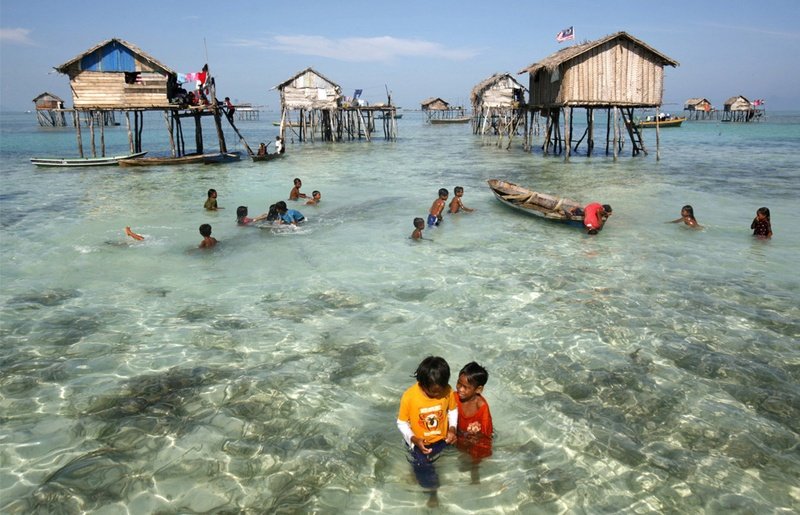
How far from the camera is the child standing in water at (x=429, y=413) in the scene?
398 cm

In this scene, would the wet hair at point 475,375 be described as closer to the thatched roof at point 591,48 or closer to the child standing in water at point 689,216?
the child standing in water at point 689,216

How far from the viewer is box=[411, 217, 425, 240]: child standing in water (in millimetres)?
12420

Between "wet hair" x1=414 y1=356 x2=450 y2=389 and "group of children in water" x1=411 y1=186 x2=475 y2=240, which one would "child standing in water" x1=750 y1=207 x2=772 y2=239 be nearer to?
"group of children in water" x1=411 y1=186 x2=475 y2=240

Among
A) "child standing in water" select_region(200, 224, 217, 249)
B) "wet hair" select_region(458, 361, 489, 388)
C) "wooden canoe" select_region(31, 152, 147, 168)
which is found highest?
"wooden canoe" select_region(31, 152, 147, 168)

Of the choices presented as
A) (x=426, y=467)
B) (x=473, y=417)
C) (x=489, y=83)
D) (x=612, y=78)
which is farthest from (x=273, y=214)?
(x=489, y=83)

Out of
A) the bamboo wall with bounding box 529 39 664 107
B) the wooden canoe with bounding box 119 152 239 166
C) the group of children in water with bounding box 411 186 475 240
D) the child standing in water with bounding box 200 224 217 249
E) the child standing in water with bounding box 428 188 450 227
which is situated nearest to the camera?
the child standing in water with bounding box 200 224 217 249

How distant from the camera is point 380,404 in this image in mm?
5969

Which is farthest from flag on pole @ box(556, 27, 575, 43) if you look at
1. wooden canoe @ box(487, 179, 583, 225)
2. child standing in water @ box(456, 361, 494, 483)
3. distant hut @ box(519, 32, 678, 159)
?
child standing in water @ box(456, 361, 494, 483)

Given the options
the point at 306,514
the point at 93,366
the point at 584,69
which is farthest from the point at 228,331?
the point at 584,69

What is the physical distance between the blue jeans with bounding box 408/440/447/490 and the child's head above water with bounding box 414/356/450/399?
0.70 m

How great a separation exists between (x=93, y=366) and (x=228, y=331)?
1.81 meters

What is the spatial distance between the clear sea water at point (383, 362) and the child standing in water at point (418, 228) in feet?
1.09

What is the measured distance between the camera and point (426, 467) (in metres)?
4.64

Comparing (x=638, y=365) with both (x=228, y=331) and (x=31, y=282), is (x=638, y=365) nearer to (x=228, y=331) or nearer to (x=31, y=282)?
(x=228, y=331)
